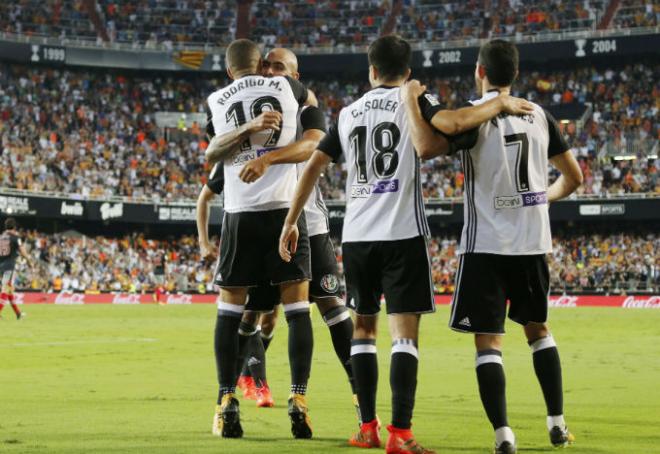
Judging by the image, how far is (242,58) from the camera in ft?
25.4

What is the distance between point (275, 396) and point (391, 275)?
413 cm

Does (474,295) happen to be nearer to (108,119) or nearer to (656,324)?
(656,324)

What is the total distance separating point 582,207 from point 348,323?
4470 cm

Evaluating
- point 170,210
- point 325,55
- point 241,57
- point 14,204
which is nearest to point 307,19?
point 325,55

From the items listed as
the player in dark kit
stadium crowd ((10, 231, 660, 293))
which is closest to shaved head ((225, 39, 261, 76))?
the player in dark kit

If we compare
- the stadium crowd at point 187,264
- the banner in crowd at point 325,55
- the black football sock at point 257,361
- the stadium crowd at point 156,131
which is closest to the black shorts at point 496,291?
the black football sock at point 257,361

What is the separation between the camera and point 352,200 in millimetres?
6902

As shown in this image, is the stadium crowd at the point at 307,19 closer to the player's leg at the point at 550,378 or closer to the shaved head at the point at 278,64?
the shaved head at the point at 278,64

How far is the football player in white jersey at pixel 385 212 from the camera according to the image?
6.50 meters

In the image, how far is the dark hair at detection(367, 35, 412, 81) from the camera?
21.8ft

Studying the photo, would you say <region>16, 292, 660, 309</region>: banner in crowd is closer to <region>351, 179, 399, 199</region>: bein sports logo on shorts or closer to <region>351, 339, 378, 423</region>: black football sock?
<region>351, 339, 378, 423</region>: black football sock

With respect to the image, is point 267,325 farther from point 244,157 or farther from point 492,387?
point 492,387

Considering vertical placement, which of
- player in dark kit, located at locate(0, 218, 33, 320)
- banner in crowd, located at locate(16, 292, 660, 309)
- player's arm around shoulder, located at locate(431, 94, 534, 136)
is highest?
player's arm around shoulder, located at locate(431, 94, 534, 136)

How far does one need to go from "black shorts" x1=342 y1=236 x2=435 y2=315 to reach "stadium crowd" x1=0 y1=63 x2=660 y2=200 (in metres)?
44.8
